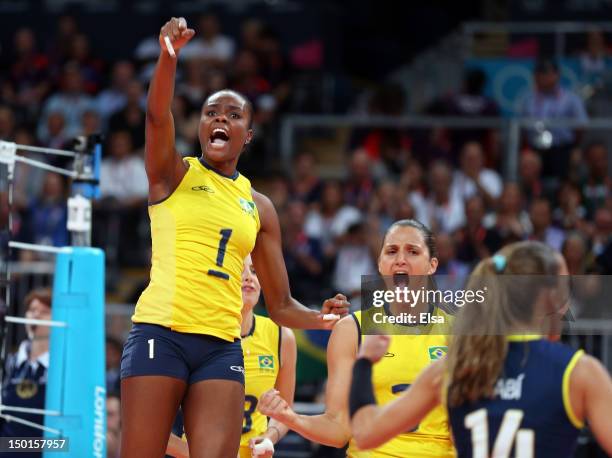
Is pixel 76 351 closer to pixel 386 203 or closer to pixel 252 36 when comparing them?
pixel 386 203

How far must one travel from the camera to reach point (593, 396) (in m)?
3.92

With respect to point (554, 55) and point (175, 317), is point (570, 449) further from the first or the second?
point (554, 55)

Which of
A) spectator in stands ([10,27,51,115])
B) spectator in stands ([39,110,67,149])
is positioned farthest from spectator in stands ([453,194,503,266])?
spectator in stands ([10,27,51,115])

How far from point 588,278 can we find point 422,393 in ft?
7.19

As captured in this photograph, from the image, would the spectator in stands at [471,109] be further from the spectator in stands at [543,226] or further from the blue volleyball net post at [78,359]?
the blue volleyball net post at [78,359]

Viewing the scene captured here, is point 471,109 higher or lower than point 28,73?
lower

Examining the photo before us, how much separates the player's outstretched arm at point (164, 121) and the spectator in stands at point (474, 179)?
22.9 ft

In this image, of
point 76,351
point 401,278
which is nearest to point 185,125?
point 76,351

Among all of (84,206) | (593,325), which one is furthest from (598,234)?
(84,206)

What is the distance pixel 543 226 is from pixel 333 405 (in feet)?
21.4

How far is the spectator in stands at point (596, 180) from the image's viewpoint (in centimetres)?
1174

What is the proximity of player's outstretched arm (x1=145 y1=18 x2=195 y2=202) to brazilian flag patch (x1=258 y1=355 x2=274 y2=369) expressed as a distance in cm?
156

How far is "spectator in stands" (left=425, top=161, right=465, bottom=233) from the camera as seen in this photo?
11906mm

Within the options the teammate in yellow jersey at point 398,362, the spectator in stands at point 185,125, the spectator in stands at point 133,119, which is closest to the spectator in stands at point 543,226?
the spectator in stands at point 185,125
